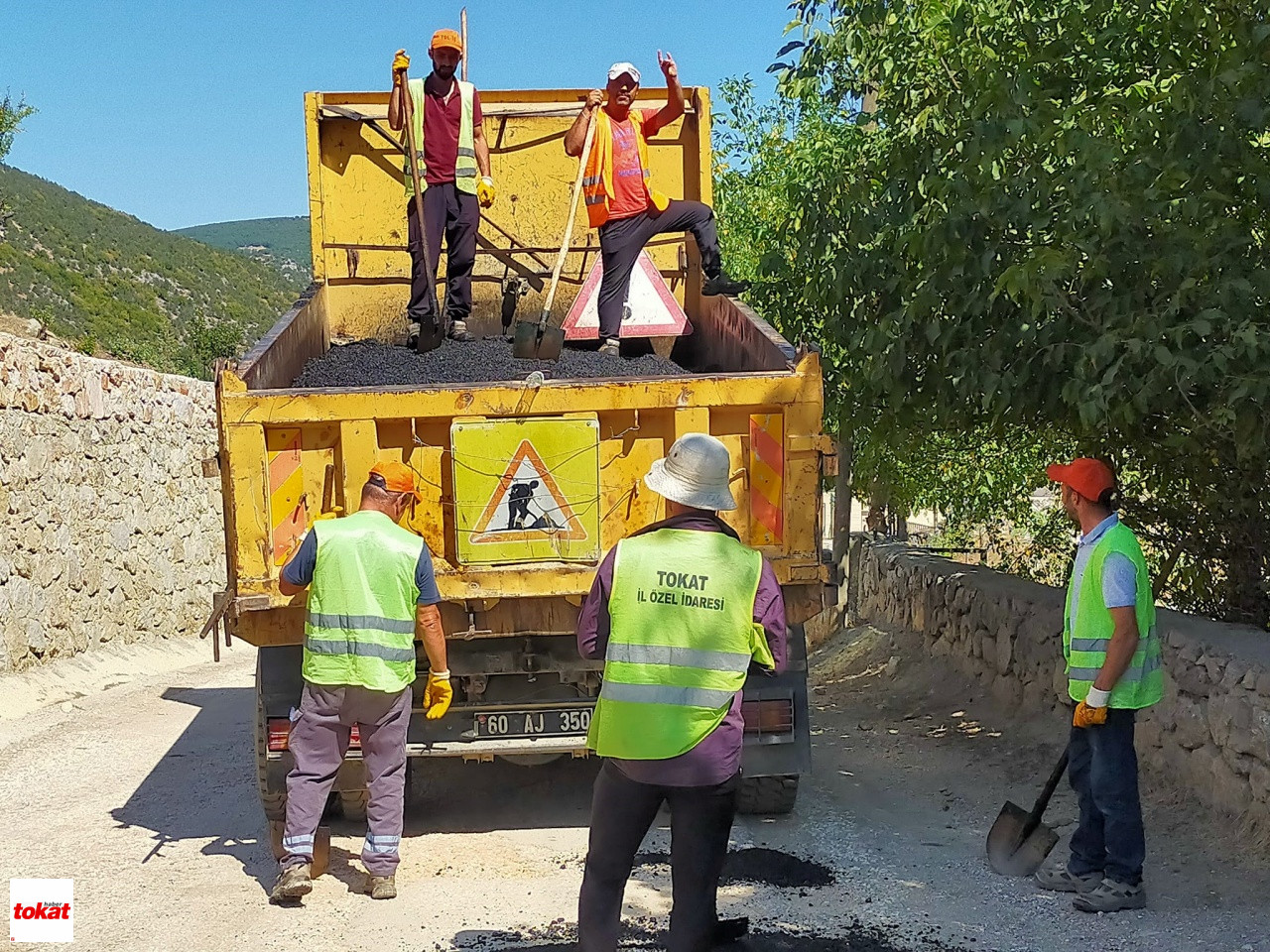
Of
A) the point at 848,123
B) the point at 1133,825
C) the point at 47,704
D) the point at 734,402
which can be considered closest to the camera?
the point at 1133,825

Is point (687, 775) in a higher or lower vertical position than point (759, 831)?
higher

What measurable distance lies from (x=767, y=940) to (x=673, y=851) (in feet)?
2.54

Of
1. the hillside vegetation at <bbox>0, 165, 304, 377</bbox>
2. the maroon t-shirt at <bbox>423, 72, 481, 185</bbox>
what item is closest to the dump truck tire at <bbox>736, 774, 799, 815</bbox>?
the maroon t-shirt at <bbox>423, 72, 481, 185</bbox>

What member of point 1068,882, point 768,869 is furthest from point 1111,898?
point 768,869

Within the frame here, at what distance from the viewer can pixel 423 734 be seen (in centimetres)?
546

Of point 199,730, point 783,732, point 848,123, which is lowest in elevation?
point 199,730

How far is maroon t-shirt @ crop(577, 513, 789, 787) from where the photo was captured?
3641 millimetres

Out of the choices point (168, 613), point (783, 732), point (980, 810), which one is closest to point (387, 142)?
point (783, 732)

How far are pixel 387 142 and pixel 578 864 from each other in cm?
438

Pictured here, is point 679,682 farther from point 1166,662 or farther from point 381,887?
point 1166,662

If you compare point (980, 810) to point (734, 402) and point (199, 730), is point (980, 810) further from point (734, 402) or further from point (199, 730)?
point (199, 730)

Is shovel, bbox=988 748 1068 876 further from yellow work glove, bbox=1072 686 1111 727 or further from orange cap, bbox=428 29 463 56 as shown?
orange cap, bbox=428 29 463 56

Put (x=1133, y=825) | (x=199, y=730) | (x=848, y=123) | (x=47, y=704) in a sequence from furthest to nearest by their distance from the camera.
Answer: (x=848, y=123) < (x=47, y=704) < (x=199, y=730) < (x=1133, y=825)

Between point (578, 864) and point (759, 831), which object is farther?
point (759, 831)
